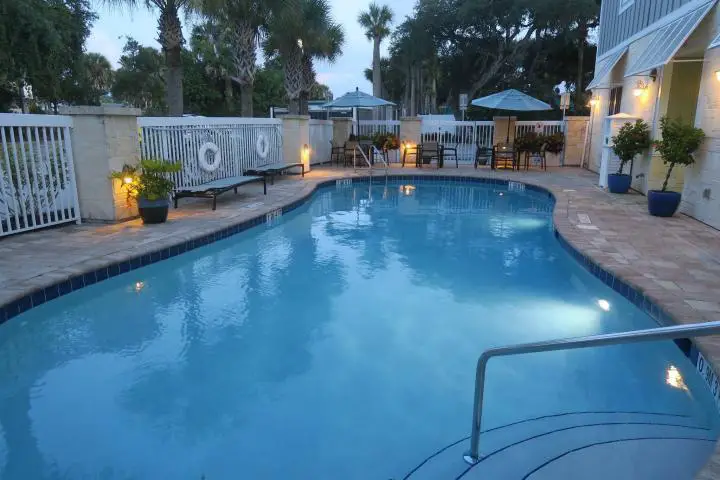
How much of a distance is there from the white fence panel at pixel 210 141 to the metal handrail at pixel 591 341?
6.83 m

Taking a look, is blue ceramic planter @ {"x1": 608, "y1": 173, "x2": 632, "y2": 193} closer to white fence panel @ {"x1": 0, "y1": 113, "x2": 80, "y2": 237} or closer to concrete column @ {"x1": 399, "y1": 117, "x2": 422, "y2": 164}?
concrete column @ {"x1": 399, "y1": 117, "x2": 422, "y2": 164}

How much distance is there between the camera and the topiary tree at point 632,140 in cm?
900

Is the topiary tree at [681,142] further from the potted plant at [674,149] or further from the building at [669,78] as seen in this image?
the building at [669,78]

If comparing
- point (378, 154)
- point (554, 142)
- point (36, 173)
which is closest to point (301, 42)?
point (378, 154)

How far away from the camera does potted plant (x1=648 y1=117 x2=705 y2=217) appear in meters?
6.91

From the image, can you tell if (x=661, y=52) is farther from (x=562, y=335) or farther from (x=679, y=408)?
(x=679, y=408)

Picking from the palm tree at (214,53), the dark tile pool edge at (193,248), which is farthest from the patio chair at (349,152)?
the palm tree at (214,53)

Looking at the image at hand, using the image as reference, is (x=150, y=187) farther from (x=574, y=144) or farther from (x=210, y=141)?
(x=574, y=144)

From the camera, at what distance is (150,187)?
6.84m

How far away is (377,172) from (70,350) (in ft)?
34.2

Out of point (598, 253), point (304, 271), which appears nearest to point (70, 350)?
point (304, 271)

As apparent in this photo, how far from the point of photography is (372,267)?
6.07 metres

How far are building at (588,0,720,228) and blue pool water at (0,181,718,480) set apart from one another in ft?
8.69

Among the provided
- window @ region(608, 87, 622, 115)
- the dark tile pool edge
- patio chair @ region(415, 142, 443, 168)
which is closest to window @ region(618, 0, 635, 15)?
window @ region(608, 87, 622, 115)
